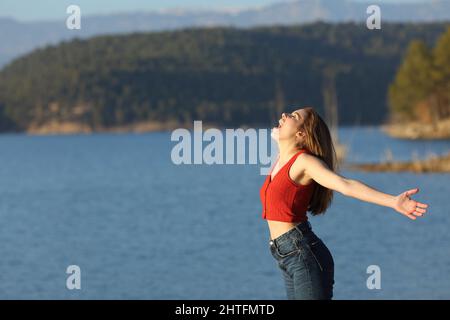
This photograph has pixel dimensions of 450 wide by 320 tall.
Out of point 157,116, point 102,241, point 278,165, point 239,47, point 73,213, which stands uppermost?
point 239,47

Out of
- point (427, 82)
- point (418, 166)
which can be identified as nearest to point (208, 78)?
point (427, 82)

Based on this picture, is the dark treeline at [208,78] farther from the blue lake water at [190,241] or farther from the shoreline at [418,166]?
the shoreline at [418,166]

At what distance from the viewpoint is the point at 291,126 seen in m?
4.43

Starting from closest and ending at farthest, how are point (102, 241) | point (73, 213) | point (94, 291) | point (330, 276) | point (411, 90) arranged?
1. point (330, 276)
2. point (94, 291)
3. point (102, 241)
4. point (73, 213)
5. point (411, 90)

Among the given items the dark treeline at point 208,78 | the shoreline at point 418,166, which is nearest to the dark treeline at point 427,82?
the shoreline at point 418,166

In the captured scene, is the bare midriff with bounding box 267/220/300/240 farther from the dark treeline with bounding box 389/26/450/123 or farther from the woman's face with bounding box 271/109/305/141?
the dark treeline with bounding box 389/26/450/123

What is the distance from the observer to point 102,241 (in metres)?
31.3

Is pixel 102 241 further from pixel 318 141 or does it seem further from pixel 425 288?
pixel 318 141

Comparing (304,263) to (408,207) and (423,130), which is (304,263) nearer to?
(408,207)

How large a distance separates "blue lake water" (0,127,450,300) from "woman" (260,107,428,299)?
13115mm

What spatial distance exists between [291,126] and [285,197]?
307 mm

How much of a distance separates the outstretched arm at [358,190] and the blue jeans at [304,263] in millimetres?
280
